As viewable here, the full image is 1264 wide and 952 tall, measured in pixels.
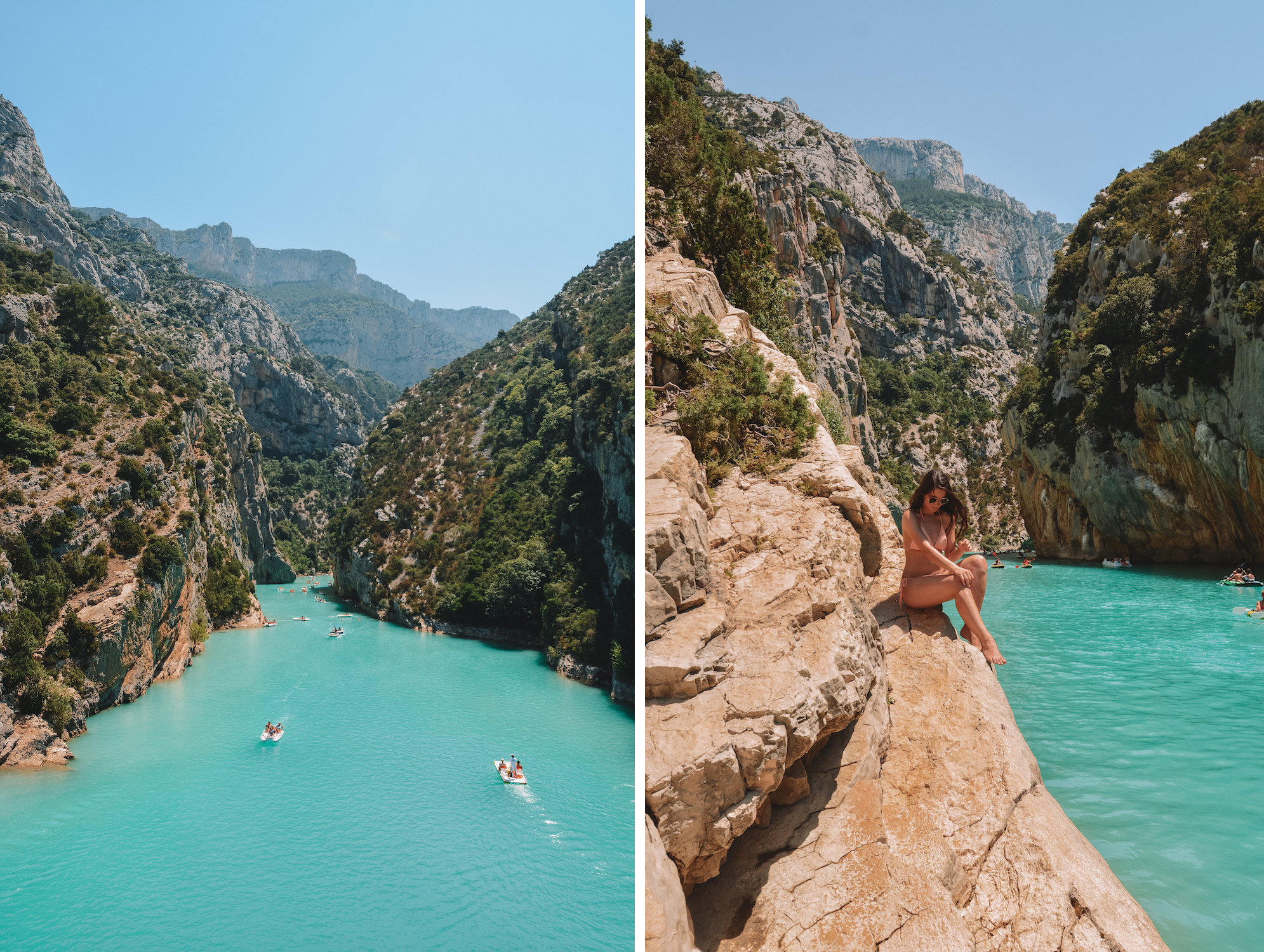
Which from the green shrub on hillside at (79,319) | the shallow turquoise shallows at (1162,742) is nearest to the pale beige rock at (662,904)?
the shallow turquoise shallows at (1162,742)

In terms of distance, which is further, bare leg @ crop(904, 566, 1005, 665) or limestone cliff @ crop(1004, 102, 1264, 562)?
limestone cliff @ crop(1004, 102, 1264, 562)

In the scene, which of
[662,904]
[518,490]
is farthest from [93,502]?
[662,904]

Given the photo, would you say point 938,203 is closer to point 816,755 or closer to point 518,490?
point 518,490

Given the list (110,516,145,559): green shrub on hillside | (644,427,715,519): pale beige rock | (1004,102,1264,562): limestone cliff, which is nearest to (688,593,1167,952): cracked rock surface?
(644,427,715,519): pale beige rock

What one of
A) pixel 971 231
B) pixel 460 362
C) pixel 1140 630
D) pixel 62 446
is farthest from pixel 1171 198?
pixel 971 231

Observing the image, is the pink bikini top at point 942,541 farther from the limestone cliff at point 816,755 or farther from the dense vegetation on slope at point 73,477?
the dense vegetation on slope at point 73,477

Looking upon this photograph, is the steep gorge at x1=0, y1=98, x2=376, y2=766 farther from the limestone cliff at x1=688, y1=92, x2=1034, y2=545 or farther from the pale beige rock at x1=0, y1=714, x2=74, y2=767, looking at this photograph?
the limestone cliff at x1=688, y1=92, x2=1034, y2=545
